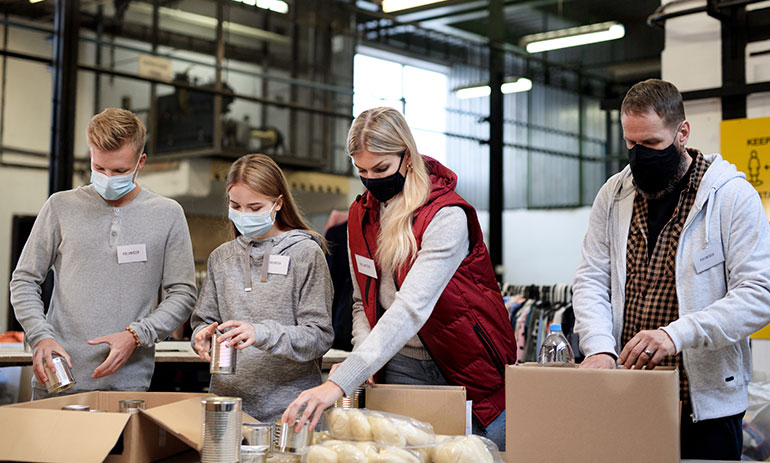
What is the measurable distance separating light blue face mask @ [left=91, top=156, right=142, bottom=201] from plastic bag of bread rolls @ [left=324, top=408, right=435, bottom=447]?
1039 mm

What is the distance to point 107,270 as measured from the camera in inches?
87.8

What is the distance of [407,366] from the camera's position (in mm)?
1948

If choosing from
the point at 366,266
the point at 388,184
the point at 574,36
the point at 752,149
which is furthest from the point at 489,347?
the point at 574,36

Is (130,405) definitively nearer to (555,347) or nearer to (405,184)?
(405,184)

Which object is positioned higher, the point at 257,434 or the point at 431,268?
the point at 431,268

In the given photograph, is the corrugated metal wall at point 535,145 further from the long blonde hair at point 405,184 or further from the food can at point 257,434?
the food can at point 257,434

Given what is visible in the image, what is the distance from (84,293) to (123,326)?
0.14 metres

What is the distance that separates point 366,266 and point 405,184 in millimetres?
220

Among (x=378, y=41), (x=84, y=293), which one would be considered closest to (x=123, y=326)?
(x=84, y=293)

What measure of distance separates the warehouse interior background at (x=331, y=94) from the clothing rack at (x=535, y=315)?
183 centimetres

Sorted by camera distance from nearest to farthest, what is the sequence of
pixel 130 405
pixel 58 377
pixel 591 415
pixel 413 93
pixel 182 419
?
pixel 591 415, pixel 182 419, pixel 130 405, pixel 58 377, pixel 413 93

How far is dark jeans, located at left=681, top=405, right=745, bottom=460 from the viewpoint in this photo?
1900mm

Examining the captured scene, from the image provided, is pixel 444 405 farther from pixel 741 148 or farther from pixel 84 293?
pixel 741 148

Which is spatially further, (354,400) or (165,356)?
(165,356)
